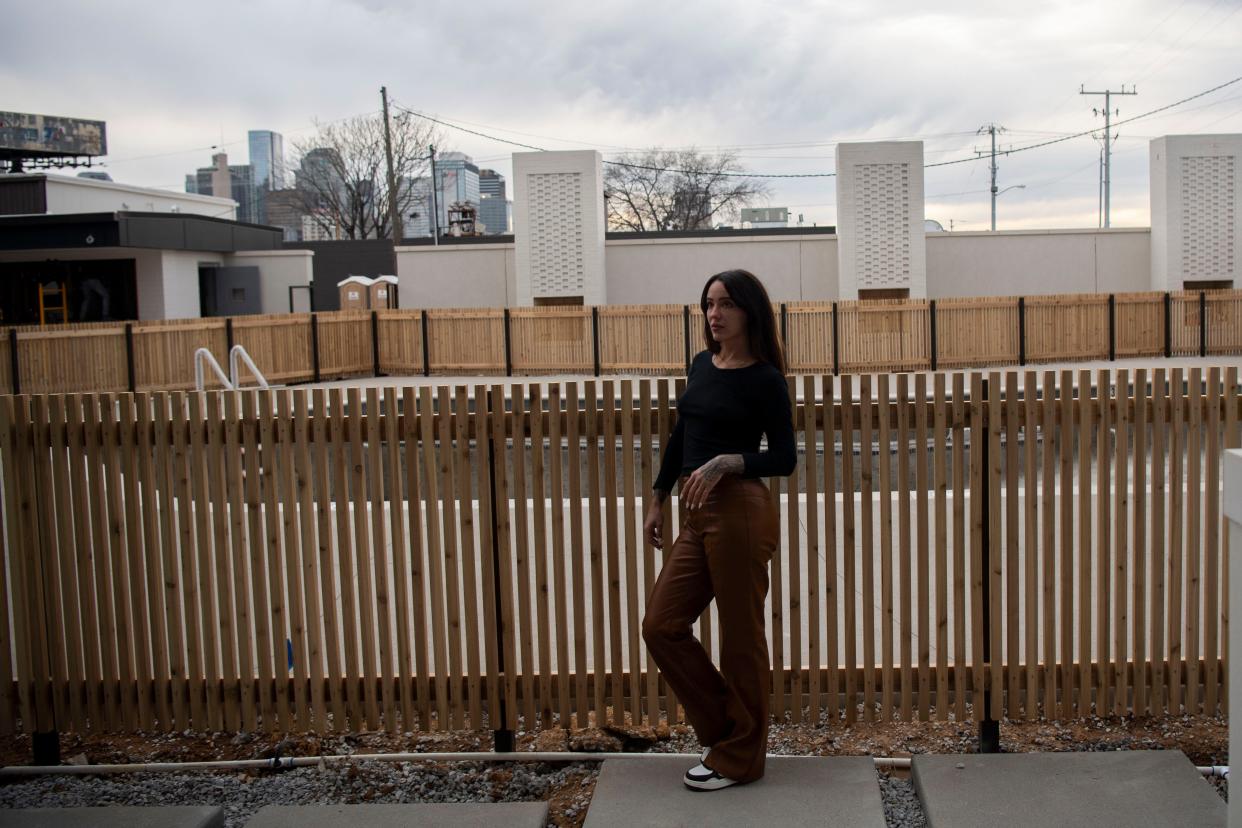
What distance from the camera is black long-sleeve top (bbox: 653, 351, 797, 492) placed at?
4.20 metres

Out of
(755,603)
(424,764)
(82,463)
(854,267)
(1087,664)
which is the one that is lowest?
(424,764)

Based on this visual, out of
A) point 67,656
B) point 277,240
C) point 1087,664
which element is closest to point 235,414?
point 67,656

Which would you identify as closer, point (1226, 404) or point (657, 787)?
point (657, 787)

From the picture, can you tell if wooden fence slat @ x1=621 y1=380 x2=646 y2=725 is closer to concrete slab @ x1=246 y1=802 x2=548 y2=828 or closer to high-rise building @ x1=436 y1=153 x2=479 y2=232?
concrete slab @ x1=246 y1=802 x2=548 y2=828

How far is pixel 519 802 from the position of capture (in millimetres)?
4520

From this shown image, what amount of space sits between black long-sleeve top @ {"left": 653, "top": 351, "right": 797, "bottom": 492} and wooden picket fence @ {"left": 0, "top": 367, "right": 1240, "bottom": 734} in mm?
480

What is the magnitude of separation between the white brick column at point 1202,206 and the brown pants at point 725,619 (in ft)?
98.2

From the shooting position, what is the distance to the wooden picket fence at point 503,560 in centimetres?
484

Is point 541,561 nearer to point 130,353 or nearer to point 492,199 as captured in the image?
point 130,353

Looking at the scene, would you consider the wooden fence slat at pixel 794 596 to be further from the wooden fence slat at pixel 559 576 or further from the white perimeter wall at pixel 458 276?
the white perimeter wall at pixel 458 276

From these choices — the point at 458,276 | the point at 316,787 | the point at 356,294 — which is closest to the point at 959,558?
the point at 316,787

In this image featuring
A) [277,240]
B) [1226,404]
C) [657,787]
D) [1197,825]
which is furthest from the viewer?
[277,240]

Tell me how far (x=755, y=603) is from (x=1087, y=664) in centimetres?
160

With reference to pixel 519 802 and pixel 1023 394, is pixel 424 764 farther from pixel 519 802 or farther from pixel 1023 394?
pixel 1023 394
